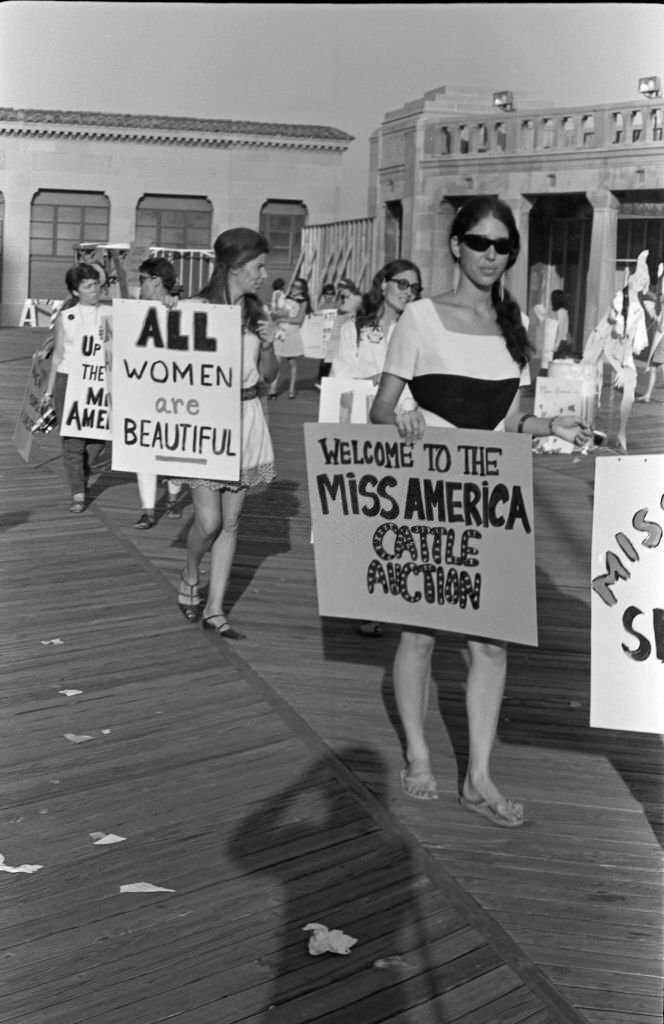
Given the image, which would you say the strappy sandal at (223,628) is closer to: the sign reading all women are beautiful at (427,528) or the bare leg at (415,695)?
the bare leg at (415,695)

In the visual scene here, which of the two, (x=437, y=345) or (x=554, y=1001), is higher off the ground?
(x=437, y=345)

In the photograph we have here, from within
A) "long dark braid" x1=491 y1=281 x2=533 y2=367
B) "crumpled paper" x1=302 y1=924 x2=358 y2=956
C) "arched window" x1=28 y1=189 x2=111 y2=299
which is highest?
"arched window" x1=28 y1=189 x2=111 y2=299

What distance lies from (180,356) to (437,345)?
2.84 m

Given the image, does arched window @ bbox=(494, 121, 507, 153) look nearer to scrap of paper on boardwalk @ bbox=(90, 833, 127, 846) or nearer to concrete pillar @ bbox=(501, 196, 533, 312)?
concrete pillar @ bbox=(501, 196, 533, 312)

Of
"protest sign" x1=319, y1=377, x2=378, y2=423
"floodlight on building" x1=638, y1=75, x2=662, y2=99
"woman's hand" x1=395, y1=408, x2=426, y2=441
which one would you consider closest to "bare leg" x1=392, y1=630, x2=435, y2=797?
"woman's hand" x1=395, y1=408, x2=426, y2=441

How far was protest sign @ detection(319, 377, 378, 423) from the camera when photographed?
897cm

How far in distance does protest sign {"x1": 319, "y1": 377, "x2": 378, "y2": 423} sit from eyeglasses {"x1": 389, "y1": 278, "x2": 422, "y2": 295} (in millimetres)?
1227

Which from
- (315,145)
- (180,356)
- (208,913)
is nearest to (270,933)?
(208,913)

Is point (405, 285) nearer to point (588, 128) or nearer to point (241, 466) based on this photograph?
point (241, 466)

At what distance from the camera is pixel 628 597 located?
4.38m

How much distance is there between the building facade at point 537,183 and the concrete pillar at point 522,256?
36 millimetres

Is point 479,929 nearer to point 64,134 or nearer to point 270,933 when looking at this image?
point 270,933

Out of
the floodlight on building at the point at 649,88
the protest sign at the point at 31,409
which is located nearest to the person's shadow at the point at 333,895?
the protest sign at the point at 31,409

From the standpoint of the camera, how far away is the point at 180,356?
25.0 ft
